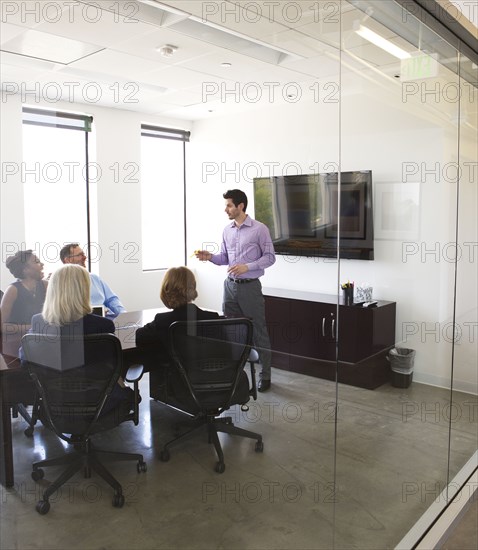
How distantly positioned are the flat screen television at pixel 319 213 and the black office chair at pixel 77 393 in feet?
2.36

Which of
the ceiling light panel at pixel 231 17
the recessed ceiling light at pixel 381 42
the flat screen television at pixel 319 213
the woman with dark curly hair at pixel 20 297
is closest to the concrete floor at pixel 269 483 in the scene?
the woman with dark curly hair at pixel 20 297

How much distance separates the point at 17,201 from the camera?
1.17m

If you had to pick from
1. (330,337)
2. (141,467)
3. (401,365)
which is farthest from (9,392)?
(401,365)

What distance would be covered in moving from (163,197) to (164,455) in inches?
28.7

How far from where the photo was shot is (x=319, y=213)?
2002mm

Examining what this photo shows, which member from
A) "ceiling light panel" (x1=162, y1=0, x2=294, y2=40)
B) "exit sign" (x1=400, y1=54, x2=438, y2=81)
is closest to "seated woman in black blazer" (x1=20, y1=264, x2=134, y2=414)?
"ceiling light panel" (x1=162, y1=0, x2=294, y2=40)

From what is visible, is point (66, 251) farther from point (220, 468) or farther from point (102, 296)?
point (220, 468)

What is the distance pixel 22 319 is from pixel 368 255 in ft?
5.04

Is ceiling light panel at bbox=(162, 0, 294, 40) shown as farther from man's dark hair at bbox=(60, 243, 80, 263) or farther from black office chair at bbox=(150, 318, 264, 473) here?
black office chair at bbox=(150, 318, 264, 473)

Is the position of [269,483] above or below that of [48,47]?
below

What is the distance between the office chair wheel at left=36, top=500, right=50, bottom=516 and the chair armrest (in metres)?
0.34

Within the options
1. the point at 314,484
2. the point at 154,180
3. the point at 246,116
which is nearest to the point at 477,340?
the point at 314,484

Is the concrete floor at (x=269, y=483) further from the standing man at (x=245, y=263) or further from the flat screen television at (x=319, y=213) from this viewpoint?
the flat screen television at (x=319, y=213)

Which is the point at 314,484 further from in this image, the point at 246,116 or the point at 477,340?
the point at 477,340
